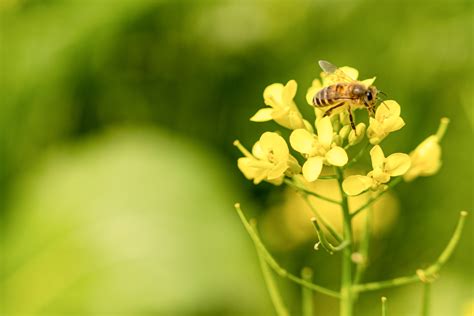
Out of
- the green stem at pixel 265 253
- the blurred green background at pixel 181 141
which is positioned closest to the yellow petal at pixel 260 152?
the green stem at pixel 265 253

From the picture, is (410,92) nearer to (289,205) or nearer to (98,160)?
(289,205)

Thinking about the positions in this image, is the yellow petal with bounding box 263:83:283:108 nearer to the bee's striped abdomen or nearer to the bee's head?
the bee's striped abdomen

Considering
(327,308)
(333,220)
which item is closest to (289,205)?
(333,220)

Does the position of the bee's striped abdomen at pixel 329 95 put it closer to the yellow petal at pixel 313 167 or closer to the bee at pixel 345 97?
the bee at pixel 345 97

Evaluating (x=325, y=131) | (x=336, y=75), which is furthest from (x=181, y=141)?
(x=325, y=131)

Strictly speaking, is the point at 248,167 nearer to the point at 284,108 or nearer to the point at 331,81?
the point at 284,108

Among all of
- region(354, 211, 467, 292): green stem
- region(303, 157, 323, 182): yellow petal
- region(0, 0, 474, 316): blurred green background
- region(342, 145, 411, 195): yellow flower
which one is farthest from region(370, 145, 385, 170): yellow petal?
region(0, 0, 474, 316): blurred green background

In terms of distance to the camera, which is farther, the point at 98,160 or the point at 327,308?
the point at 98,160
